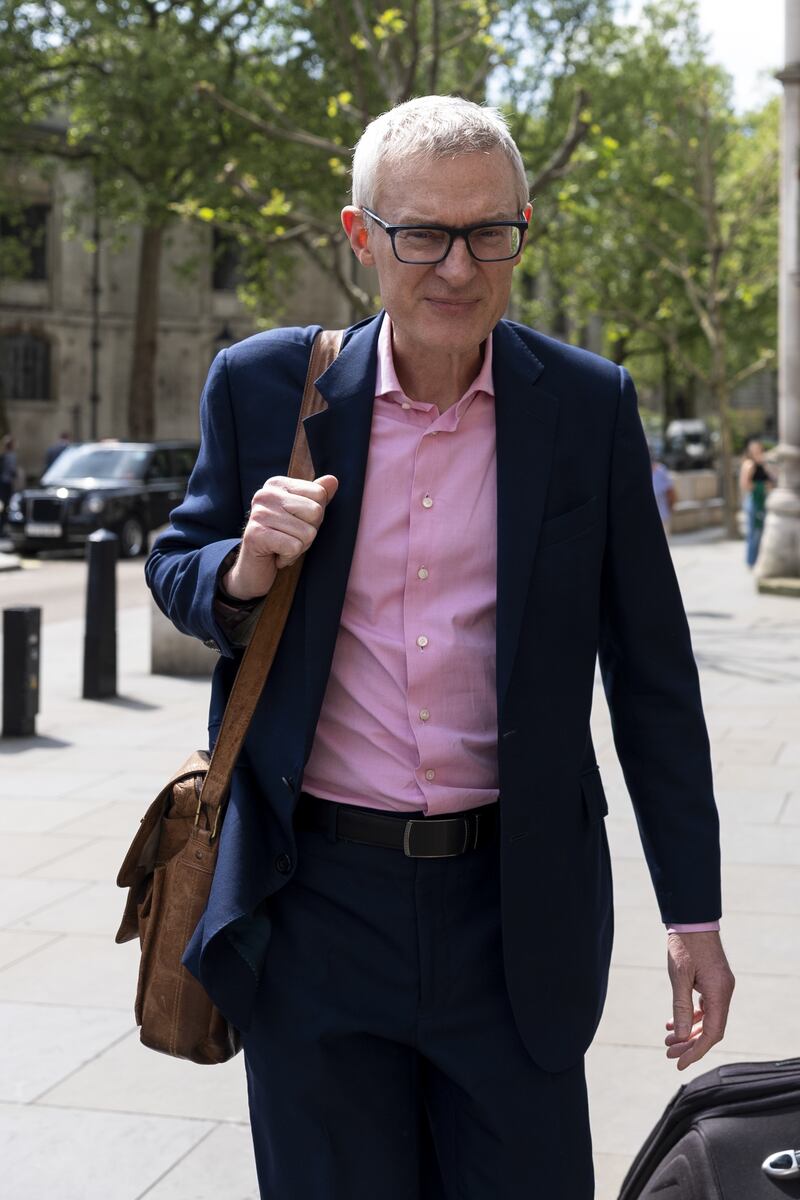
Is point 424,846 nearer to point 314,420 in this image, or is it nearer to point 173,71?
point 314,420

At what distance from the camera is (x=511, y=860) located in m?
2.11

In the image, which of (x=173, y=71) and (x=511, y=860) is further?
(x=173, y=71)

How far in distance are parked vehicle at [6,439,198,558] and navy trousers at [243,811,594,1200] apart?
2102 cm

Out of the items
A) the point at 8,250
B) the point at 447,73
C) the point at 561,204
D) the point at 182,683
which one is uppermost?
the point at 447,73

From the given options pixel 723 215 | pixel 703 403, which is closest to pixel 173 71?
pixel 723 215

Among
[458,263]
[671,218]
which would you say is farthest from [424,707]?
[671,218]

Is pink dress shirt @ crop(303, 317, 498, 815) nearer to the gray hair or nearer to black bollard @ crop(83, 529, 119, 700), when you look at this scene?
the gray hair

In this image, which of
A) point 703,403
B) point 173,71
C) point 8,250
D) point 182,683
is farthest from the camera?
point 703,403

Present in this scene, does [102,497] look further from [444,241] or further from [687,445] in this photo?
[687,445]

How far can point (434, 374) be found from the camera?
2225 millimetres

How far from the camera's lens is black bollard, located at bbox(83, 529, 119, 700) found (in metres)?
10.5

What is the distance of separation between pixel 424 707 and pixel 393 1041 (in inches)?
16.8

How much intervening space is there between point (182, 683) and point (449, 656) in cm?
947

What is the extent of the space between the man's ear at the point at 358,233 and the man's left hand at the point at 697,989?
3.24 feet
